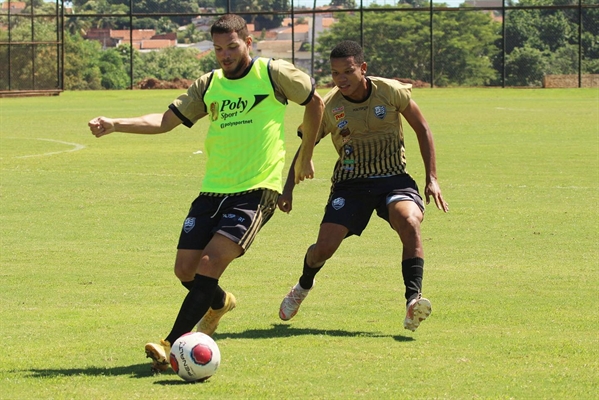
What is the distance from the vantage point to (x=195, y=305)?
6.87 m

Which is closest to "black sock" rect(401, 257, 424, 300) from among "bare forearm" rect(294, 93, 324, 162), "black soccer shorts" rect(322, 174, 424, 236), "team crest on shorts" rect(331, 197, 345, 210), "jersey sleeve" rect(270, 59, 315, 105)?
"black soccer shorts" rect(322, 174, 424, 236)

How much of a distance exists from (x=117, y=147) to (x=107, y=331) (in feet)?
59.2

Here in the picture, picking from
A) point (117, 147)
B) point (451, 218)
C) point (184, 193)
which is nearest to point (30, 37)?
point (117, 147)

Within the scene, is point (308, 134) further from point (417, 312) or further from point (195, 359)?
point (195, 359)

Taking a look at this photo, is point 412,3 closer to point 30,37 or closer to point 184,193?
point 30,37

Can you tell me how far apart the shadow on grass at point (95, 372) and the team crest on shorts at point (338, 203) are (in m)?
2.19

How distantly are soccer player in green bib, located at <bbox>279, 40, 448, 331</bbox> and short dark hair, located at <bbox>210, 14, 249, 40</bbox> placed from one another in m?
1.11

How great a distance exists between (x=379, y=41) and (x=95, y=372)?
60517 millimetres

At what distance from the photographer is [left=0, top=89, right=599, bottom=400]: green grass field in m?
6.52

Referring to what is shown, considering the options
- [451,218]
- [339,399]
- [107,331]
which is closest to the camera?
[339,399]

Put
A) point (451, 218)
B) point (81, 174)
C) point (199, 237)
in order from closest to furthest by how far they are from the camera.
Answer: point (199, 237) → point (451, 218) → point (81, 174)

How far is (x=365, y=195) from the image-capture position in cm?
847

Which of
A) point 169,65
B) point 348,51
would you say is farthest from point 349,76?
point 169,65

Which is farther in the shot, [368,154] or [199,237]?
[368,154]
